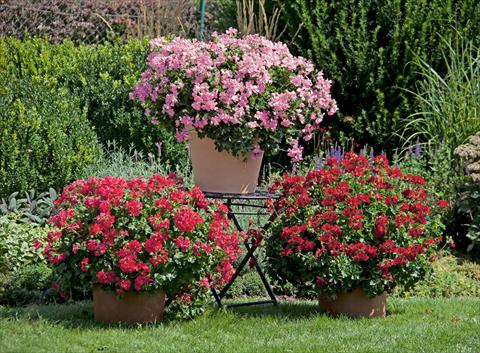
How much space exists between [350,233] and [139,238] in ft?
4.52

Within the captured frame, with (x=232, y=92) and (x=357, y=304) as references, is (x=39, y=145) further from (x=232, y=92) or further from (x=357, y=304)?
(x=357, y=304)

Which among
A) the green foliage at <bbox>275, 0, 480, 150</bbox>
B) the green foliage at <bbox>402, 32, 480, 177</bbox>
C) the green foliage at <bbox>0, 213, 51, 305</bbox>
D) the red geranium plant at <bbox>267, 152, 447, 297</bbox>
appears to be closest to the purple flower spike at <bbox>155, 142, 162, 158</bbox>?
the green foliage at <bbox>0, 213, 51, 305</bbox>

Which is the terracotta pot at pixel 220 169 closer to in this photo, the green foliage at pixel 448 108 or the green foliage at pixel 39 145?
the green foliage at pixel 39 145

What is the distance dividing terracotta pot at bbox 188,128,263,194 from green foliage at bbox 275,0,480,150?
12.7 feet

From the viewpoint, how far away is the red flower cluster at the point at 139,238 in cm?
562

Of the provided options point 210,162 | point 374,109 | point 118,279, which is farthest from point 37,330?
point 374,109

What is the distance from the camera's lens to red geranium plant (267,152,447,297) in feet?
19.8

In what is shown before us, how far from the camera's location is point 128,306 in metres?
5.85

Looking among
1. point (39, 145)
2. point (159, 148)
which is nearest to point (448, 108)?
point (159, 148)

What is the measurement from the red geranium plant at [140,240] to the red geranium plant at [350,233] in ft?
1.44

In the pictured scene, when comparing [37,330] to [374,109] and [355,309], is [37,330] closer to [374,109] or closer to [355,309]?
[355,309]

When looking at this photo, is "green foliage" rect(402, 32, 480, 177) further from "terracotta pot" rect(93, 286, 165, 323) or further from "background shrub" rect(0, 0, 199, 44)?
"background shrub" rect(0, 0, 199, 44)

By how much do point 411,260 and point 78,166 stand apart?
3.54m

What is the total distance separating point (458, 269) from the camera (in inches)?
324
